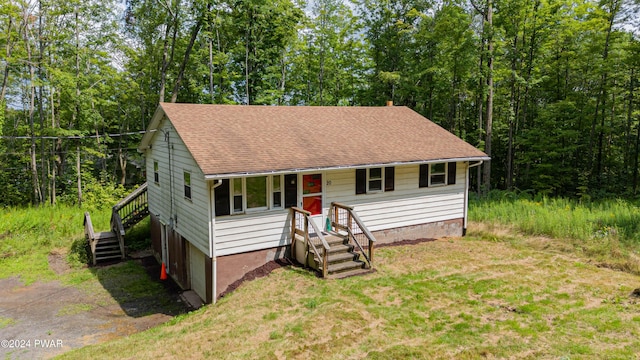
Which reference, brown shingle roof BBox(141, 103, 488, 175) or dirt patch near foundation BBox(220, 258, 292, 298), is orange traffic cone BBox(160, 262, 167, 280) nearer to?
dirt patch near foundation BBox(220, 258, 292, 298)

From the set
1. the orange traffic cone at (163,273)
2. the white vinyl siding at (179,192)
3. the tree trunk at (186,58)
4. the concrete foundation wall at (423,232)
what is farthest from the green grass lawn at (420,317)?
the tree trunk at (186,58)

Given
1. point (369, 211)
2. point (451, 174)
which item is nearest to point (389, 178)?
point (369, 211)

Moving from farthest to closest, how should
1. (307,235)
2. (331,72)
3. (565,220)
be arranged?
(331,72), (565,220), (307,235)

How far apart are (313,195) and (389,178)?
9.46 ft

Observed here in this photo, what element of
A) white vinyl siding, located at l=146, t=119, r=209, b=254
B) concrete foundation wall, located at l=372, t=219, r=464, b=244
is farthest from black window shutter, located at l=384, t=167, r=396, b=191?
white vinyl siding, located at l=146, t=119, r=209, b=254

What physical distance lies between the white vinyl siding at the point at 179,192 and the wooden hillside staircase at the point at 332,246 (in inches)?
101

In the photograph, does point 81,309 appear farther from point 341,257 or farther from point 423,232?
point 423,232

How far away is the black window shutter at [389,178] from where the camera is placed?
43.1 feet

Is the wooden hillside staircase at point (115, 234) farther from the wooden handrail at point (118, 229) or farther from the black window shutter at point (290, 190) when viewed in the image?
the black window shutter at point (290, 190)

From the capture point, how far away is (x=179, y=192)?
1238cm

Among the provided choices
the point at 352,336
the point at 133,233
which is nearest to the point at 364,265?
the point at 352,336

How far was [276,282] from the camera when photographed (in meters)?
10.3

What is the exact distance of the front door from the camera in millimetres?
11859

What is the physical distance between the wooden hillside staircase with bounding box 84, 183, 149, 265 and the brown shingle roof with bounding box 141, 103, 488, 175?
6671 mm
